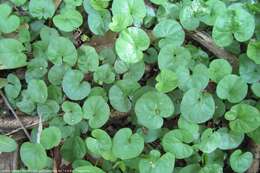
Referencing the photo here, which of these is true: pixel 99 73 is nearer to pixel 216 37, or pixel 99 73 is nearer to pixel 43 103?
pixel 43 103

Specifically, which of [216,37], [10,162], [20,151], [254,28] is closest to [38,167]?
[20,151]

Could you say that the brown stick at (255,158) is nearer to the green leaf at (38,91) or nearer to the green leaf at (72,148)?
the green leaf at (72,148)

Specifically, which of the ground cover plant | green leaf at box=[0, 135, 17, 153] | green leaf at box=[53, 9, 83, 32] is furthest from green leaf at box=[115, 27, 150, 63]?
green leaf at box=[0, 135, 17, 153]

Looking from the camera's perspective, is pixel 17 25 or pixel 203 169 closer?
pixel 203 169

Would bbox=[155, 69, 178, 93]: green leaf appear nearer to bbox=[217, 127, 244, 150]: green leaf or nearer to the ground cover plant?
the ground cover plant

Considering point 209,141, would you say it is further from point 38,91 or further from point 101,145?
point 38,91

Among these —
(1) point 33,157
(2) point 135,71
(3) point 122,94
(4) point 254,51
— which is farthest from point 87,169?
(4) point 254,51
